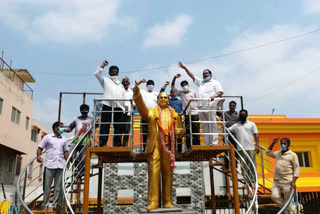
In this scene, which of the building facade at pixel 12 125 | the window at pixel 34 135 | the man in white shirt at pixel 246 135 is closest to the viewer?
the man in white shirt at pixel 246 135

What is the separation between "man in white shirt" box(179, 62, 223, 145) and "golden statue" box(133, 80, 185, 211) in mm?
825

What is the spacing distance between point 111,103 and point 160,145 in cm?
155

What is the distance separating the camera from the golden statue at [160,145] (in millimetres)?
5285

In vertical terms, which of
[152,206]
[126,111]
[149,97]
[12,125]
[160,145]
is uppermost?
[12,125]

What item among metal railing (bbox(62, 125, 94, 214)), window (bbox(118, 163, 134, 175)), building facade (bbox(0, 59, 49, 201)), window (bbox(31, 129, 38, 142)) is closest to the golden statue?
metal railing (bbox(62, 125, 94, 214))

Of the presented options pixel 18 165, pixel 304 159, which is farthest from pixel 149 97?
pixel 18 165

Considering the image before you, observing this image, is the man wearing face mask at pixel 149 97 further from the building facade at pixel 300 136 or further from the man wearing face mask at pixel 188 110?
the building facade at pixel 300 136

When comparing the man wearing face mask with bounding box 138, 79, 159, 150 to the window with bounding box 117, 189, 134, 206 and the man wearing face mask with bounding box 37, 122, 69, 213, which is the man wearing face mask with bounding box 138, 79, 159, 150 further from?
the window with bounding box 117, 189, 134, 206

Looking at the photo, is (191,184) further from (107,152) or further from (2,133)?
(2,133)

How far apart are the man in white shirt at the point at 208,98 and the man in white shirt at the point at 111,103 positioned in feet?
5.11

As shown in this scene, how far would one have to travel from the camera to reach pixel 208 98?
20.3ft

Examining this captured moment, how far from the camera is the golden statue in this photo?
17.3 feet

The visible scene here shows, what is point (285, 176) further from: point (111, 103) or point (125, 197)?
point (125, 197)

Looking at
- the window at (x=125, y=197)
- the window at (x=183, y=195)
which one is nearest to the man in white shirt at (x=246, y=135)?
the window at (x=183, y=195)
